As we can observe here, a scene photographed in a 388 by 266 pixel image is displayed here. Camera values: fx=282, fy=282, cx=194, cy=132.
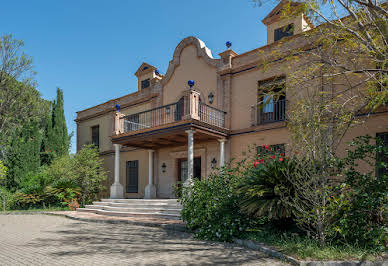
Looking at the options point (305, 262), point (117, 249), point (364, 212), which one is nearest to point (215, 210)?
point (117, 249)

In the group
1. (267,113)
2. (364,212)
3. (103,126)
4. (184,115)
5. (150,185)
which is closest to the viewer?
(364,212)

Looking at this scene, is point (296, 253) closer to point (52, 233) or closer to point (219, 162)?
point (52, 233)

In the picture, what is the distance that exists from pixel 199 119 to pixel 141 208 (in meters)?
4.06

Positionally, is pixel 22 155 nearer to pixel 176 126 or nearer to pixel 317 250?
pixel 176 126

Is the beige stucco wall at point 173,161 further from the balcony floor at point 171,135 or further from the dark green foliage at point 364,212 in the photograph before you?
the dark green foliage at point 364,212

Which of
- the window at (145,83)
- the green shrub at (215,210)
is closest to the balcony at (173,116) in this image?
the window at (145,83)

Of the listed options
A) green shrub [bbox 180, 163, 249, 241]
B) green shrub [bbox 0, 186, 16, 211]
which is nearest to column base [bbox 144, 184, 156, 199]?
green shrub [bbox 0, 186, 16, 211]

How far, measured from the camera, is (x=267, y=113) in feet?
37.4

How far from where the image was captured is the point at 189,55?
13.7 m

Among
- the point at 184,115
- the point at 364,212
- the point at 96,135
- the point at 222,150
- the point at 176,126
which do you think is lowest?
the point at 364,212

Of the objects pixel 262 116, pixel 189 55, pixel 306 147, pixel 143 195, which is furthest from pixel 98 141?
pixel 306 147

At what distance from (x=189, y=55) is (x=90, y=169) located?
7676 millimetres

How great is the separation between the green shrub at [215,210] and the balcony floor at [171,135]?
3396 mm

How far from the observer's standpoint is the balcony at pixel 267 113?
11.0 metres
